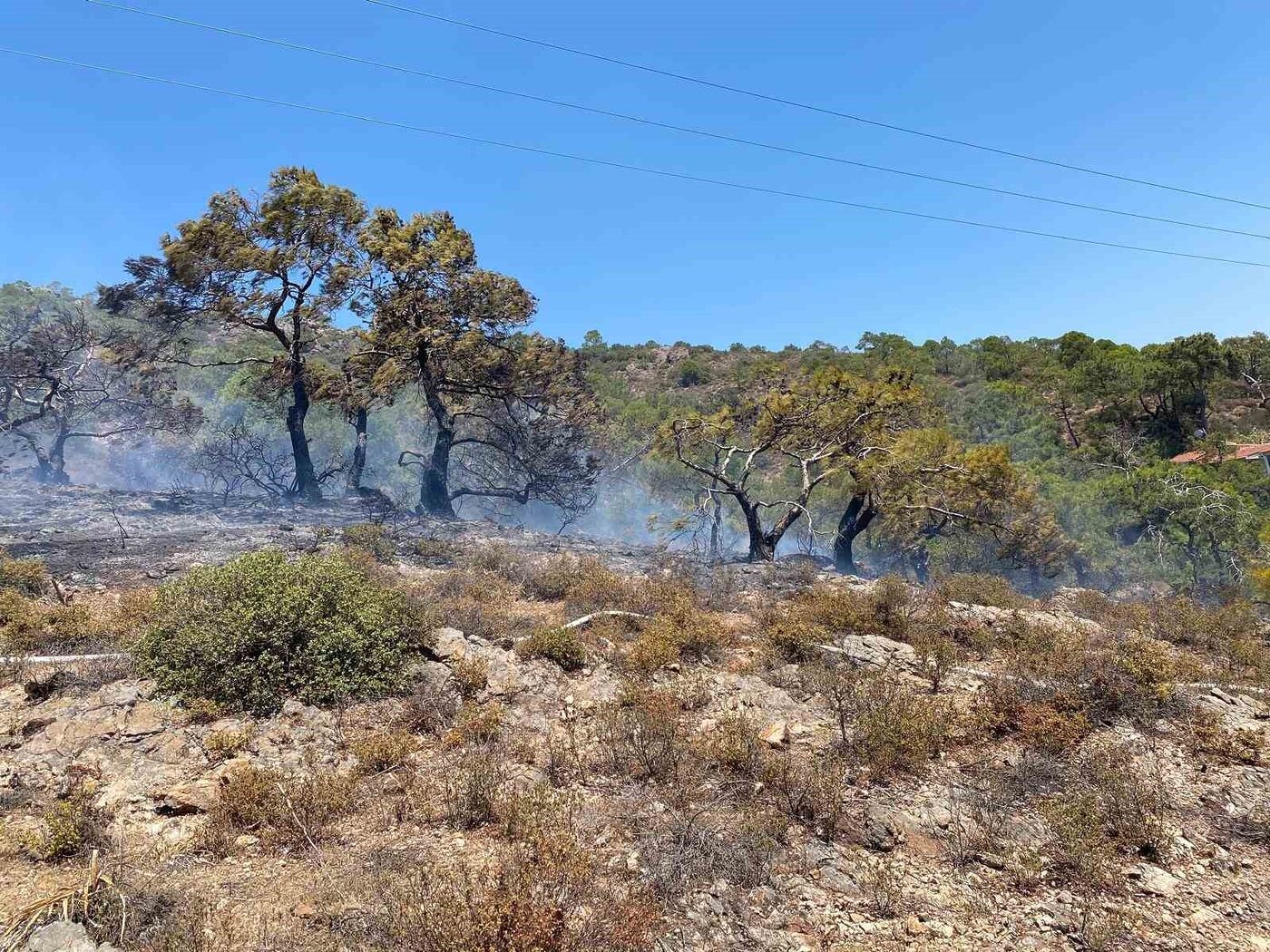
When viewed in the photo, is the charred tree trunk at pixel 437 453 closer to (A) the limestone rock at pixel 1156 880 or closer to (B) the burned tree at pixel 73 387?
(B) the burned tree at pixel 73 387

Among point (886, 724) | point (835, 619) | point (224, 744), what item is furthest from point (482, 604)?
point (886, 724)

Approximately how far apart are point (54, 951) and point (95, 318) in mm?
40764

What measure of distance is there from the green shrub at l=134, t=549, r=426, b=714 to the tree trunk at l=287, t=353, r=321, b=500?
14481 millimetres

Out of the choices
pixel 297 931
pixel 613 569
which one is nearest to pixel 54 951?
pixel 297 931

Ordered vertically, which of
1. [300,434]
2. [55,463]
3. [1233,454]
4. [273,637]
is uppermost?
[1233,454]

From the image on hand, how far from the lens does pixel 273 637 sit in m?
7.26

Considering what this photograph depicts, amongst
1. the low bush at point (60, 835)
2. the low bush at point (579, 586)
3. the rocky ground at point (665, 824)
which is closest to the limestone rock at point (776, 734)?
the rocky ground at point (665, 824)

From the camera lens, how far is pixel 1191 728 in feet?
24.0

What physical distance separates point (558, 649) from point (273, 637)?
3372 millimetres

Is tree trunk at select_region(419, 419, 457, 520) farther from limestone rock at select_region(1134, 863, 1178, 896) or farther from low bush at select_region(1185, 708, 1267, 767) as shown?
limestone rock at select_region(1134, 863, 1178, 896)

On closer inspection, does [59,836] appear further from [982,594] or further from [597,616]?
[982,594]

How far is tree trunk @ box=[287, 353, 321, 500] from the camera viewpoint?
21.0 metres

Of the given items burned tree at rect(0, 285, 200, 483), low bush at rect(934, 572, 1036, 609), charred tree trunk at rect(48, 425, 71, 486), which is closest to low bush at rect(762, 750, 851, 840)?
low bush at rect(934, 572, 1036, 609)


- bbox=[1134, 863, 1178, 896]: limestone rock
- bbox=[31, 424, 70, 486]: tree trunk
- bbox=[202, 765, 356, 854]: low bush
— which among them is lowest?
bbox=[202, 765, 356, 854]: low bush
